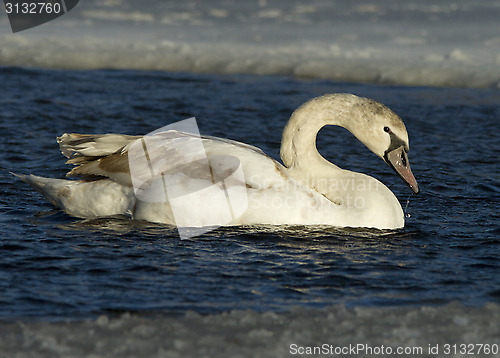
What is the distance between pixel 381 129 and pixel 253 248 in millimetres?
1671

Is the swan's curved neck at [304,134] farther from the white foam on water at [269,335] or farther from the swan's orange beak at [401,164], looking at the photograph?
the white foam on water at [269,335]

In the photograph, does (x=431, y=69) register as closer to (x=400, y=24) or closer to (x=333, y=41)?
(x=333, y=41)

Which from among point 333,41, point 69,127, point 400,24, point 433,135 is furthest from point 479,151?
point 400,24

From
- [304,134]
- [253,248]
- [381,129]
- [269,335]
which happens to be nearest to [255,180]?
[253,248]

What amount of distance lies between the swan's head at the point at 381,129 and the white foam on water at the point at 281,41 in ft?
22.0

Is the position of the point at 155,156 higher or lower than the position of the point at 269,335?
higher

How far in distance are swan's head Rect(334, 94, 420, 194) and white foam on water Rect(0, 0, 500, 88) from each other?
6693 millimetres

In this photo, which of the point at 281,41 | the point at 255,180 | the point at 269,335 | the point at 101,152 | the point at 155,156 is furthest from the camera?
the point at 281,41

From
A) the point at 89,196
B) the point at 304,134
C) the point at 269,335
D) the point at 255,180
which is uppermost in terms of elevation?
the point at 304,134

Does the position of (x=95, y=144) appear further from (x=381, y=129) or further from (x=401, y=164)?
(x=401, y=164)

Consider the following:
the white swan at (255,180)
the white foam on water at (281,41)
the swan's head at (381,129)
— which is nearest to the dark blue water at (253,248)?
the white swan at (255,180)

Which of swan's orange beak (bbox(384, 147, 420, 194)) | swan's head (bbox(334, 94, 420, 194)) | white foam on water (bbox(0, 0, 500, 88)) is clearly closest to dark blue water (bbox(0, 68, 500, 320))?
swan's orange beak (bbox(384, 147, 420, 194))

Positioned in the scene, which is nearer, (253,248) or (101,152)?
(253,248)

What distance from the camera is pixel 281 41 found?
15.5m
